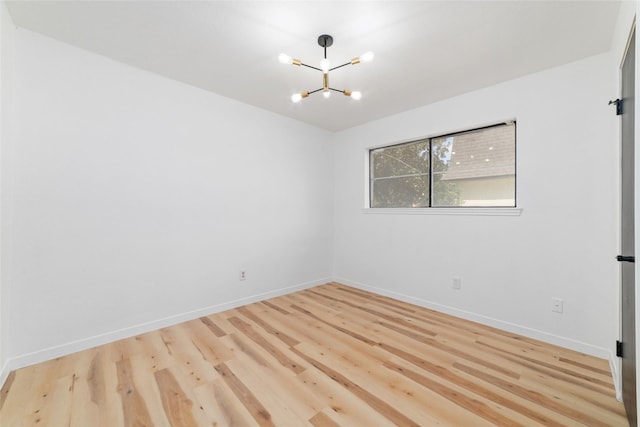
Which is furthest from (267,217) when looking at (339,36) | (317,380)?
(339,36)

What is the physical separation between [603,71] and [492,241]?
1659 millimetres

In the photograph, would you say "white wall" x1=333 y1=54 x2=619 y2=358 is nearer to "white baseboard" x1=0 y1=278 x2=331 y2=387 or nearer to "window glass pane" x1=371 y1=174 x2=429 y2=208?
"window glass pane" x1=371 y1=174 x2=429 y2=208

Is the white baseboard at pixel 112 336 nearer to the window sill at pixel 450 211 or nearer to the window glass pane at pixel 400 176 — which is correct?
the window sill at pixel 450 211

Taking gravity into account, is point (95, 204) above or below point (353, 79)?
below

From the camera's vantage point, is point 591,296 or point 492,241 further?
point 492,241

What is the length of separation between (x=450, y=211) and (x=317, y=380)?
2286 mm

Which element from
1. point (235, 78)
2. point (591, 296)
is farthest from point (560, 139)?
point (235, 78)

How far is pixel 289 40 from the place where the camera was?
213 centimetres

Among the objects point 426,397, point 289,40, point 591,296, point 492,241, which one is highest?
point 289,40

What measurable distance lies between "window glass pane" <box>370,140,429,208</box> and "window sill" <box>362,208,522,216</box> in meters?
0.16

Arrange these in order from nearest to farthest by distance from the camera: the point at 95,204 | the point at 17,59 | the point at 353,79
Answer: the point at 17,59, the point at 95,204, the point at 353,79

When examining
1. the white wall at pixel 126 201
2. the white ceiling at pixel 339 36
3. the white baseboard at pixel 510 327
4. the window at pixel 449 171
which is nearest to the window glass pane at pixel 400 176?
the window at pixel 449 171

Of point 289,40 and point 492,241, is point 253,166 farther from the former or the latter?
point 492,241

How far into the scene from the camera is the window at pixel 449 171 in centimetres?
291
